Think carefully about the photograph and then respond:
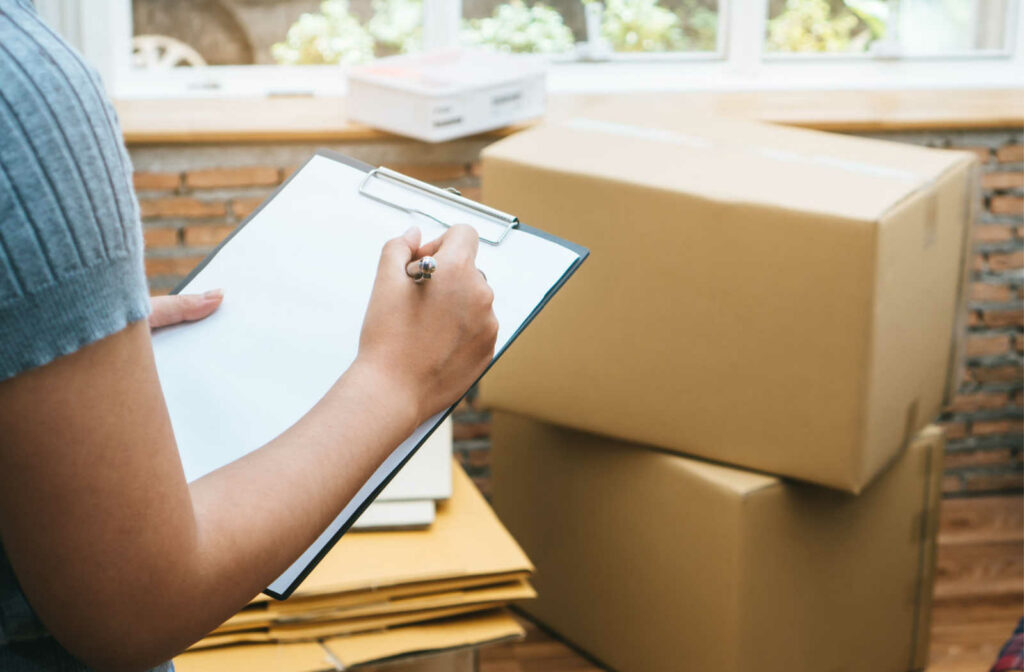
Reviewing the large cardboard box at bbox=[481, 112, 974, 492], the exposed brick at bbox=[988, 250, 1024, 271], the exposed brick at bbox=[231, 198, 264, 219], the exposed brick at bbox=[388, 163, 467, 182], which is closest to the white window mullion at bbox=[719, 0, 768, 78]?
the exposed brick at bbox=[988, 250, 1024, 271]

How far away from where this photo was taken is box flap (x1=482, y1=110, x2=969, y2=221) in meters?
1.23

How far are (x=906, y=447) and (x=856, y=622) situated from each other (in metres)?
0.29

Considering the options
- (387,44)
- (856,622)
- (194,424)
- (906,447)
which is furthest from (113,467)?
(387,44)

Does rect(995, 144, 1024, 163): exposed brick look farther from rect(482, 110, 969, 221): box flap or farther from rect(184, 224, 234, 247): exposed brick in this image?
rect(184, 224, 234, 247): exposed brick

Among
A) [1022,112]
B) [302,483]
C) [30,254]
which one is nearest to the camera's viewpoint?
[30,254]

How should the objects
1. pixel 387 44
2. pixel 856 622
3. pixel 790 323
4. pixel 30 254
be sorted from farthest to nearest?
1. pixel 387 44
2. pixel 856 622
3. pixel 790 323
4. pixel 30 254

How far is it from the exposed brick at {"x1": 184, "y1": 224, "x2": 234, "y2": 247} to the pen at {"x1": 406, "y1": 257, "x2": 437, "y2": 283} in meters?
1.34

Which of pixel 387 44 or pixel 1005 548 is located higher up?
pixel 387 44

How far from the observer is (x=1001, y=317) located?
2074 mm

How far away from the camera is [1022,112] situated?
1.95 meters

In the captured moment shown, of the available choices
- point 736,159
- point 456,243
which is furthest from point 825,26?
point 456,243

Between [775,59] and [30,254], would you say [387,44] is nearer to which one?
[775,59]

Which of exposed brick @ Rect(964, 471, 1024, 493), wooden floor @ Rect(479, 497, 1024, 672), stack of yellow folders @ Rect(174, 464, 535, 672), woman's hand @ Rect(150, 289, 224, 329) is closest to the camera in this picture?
woman's hand @ Rect(150, 289, 224, 329)

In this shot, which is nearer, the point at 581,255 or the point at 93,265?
the point at 93,265
